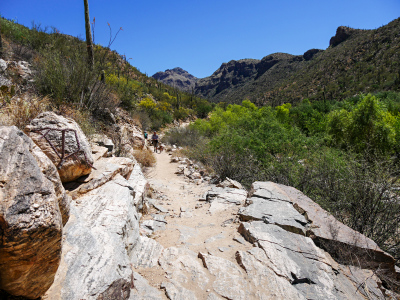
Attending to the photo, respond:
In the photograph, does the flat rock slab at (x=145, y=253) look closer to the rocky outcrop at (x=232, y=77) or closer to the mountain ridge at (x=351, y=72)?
the mountain ridge at (x=351, y=72)

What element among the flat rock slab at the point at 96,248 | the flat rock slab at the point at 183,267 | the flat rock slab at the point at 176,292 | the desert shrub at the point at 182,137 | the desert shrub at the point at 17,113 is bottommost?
the flat rock slab at the point at 176,292

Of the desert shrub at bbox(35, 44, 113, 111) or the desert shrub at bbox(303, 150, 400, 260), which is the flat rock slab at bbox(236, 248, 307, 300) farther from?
the desert shrub at bbox(35, 44, 113, 111)

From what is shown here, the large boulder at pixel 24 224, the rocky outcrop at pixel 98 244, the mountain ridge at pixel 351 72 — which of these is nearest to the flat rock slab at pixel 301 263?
the rocky outcrop at pixel 98 244

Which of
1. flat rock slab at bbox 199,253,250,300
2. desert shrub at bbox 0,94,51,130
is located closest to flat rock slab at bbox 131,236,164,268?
flat rock slab at bbox 199,253,250,300

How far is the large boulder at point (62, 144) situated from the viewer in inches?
115

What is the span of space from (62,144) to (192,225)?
280 centimetres

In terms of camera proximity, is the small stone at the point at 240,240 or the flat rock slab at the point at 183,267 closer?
the flat rock slab at the point at 183,267

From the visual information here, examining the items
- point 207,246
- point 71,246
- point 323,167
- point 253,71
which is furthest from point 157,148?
point 253,71

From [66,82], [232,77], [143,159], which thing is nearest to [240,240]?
[66,82]

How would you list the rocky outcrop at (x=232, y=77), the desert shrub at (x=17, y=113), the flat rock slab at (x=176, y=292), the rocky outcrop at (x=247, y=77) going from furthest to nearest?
1. the rocky outcrop at (x=232, y=77)
2. the rocky outcrop at (x=247, y=77)
3. the desert shrub at (x=17, y=113)
4. the flat rock slab at (x=176, y=292)

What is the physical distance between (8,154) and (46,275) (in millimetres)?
943

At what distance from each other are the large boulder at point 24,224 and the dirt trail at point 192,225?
4.31ft

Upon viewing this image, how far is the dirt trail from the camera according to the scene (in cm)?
333

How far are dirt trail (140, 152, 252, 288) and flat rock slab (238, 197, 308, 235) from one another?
38 cm
